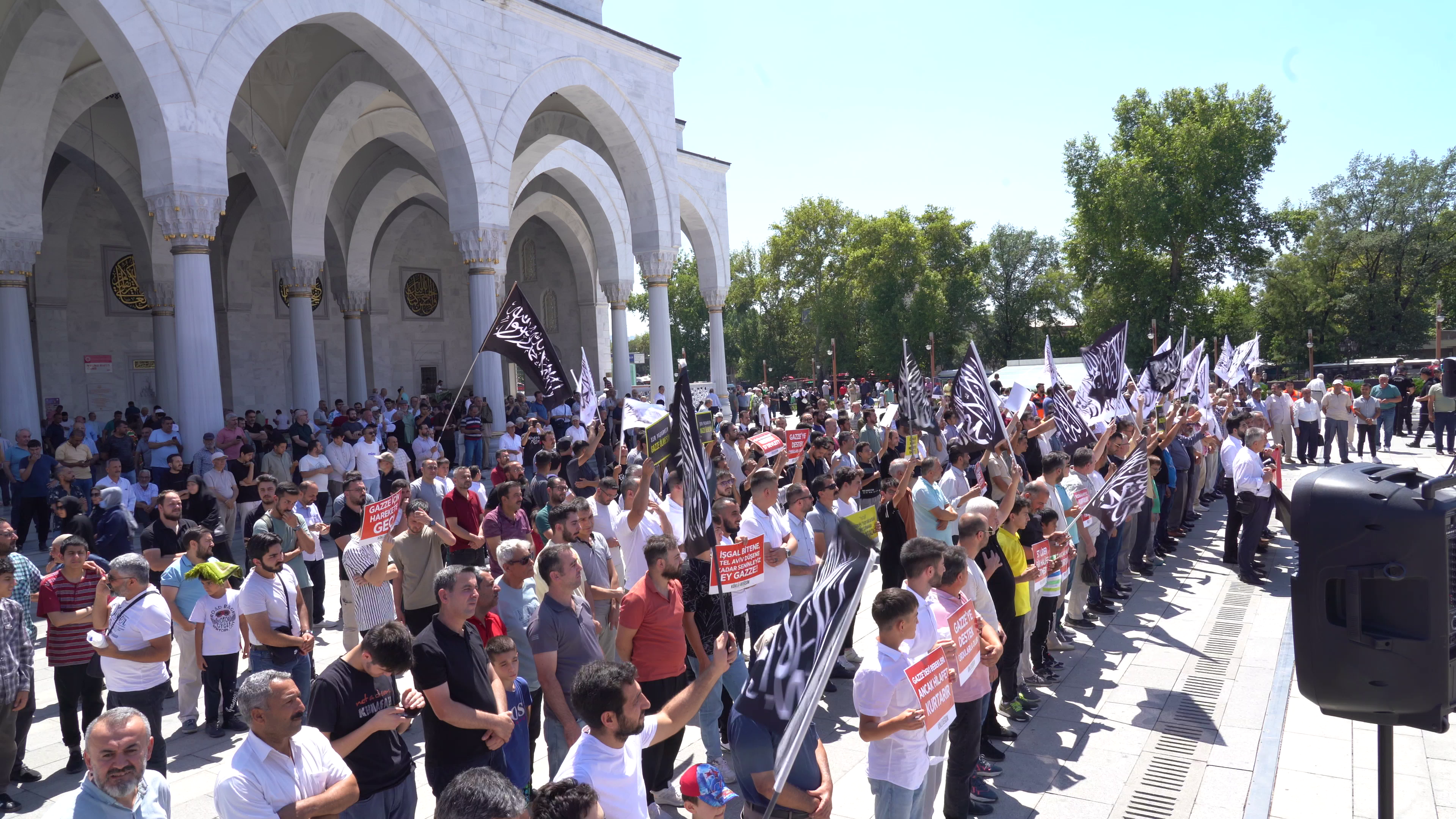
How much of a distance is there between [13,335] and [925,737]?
674 inches

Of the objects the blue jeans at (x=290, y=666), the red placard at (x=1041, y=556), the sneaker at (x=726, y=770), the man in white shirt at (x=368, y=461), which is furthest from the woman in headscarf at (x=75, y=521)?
the red placard at (x=1041, y=556)

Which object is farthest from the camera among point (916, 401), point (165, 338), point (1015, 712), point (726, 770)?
point (165, 338)

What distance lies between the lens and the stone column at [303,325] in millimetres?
21109

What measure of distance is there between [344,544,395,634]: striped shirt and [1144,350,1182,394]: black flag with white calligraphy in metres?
11.8

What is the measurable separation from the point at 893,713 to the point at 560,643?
5.99ft

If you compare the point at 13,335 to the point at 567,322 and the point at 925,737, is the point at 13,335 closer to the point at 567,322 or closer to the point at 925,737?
the point at 925,737

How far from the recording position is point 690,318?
7219 cm

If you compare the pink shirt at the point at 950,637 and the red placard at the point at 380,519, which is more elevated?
the red placard at the point at 380,519

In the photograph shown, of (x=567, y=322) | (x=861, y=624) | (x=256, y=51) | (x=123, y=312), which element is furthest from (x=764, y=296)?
(x=861, y=624)

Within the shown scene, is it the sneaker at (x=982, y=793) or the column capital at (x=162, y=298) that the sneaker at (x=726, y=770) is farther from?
the column capital at (x=162, y=298)

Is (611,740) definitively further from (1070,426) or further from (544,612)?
(1070,426)

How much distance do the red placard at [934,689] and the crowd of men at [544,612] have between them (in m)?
0.06

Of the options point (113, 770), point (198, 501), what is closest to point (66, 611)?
point (113, 770)

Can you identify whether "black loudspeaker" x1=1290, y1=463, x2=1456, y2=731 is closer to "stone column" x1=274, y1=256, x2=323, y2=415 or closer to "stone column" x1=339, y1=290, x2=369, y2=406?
"stone column" x1=274, y1=256, x2=323, y2=415
